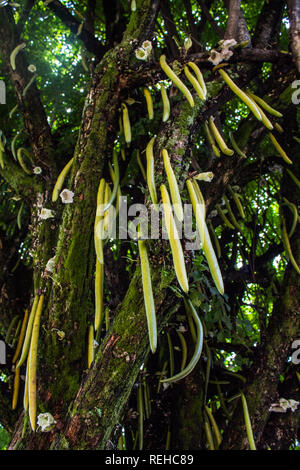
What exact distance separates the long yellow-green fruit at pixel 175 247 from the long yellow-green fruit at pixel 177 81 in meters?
0.36

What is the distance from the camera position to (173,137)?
4.14 ft

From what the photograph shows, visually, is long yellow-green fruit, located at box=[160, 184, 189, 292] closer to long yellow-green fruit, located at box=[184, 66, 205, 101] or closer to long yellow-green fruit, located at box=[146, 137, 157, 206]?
long yellow-green fruit, located at box=[146, 137, 157, 206]

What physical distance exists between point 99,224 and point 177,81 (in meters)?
0.53

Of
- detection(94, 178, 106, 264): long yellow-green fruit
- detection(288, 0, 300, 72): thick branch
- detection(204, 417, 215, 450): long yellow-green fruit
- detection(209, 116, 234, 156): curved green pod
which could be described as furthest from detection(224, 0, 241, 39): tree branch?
detection(204, 417, 215, 450): long yellow-green fruit

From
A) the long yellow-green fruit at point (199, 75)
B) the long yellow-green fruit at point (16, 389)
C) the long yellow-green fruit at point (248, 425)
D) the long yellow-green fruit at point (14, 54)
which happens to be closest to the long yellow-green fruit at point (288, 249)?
the long yellow-green fruit at point (248, 425)

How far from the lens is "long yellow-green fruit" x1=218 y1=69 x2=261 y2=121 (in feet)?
4.15

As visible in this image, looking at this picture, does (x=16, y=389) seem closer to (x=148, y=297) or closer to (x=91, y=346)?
(x=91, y=346)

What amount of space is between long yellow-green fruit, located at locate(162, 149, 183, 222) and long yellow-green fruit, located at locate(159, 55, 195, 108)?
0.69 ft

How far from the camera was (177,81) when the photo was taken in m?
1.27

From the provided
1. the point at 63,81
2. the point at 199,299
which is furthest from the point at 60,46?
the point at 199,299

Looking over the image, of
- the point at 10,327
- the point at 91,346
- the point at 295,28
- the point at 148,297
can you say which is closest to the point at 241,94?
the point at 295,28

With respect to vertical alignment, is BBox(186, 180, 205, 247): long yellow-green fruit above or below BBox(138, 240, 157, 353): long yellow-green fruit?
above

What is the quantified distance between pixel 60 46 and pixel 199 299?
208 cm
